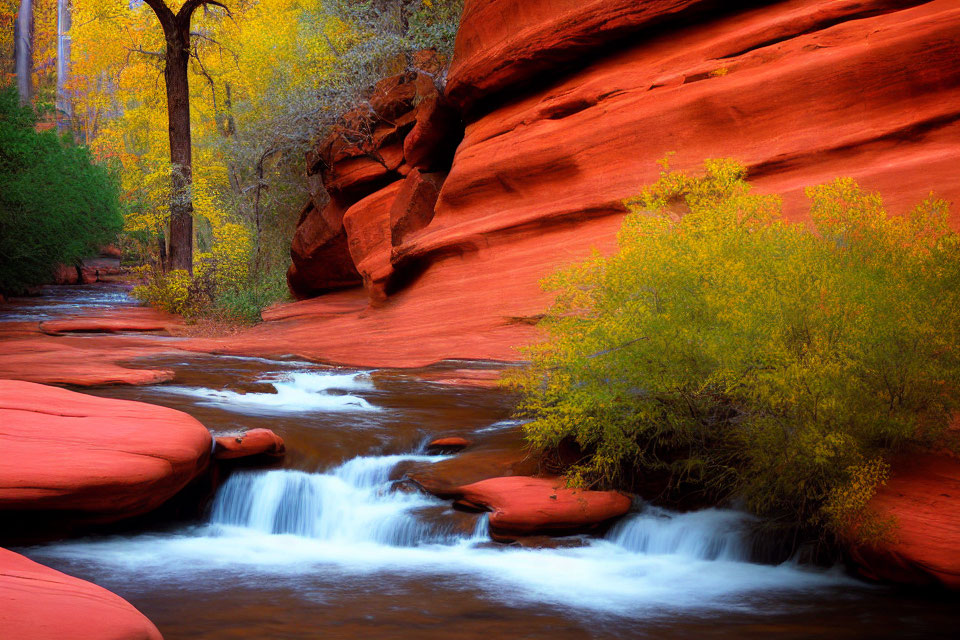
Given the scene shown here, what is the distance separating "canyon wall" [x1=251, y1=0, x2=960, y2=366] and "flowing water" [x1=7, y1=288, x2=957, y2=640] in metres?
→ 3.64

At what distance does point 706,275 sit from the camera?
262 inches

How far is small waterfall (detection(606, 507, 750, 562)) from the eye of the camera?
6.32 meters

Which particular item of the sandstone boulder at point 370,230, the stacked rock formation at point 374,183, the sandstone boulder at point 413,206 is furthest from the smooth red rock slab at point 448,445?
the sandstone boulder at point 370,230

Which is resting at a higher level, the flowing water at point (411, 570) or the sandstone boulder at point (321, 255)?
the sandstone boulder at point (321, 255)

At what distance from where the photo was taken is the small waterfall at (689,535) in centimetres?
632

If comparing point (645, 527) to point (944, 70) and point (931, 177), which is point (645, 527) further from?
A: point (944, 70)

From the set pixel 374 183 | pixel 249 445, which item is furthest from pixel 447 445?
pixel 374 183

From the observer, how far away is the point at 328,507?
23.3 feet

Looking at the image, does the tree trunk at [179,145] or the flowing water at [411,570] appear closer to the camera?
the flowing water at [411,570]

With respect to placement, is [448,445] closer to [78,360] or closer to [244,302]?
[78,360]

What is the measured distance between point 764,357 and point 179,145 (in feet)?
58.2

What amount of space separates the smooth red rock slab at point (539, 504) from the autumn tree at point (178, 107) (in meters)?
15.4

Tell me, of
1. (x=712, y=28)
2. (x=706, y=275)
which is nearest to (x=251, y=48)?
(x=712, y=28)

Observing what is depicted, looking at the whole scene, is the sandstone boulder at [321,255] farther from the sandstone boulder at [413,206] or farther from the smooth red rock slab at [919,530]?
the smooth red rock slab at [919,530]
